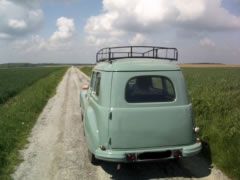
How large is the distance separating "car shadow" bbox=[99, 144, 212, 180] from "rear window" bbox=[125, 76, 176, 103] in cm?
134

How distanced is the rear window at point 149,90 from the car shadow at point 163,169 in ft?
4.40

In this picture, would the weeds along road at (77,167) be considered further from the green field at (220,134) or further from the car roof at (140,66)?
the car roof at (140,66)

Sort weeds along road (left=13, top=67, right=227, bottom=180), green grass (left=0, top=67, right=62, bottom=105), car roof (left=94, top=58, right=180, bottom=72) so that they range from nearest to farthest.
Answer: car roof (left=94, top=58, right=180, bottom=72) < weeds along road (left=13, top=67, right=227, bottom=180) < green grass (left=0, top=67, right=62, bottom=105)

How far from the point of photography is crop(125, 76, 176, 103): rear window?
5.77m

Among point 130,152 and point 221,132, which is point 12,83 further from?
point 130,152

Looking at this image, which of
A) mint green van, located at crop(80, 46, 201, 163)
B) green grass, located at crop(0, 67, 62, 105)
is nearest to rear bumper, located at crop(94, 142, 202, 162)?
mint green van, located at crop(80, 46, 201, 163)

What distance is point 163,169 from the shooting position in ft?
20.5

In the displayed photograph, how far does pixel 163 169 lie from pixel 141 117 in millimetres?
1338

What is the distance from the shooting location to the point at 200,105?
983 cm

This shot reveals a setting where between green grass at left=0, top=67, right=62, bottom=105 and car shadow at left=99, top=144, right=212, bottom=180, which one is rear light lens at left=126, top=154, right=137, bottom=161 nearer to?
car shadow at left=99, top=144, right=212, bottom=180

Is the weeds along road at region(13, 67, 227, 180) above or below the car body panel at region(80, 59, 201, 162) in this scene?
below

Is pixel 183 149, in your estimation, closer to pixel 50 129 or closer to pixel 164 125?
pixel 164 125

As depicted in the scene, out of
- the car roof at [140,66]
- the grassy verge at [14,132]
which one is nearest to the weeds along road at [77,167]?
the grassy verge at [14,132]

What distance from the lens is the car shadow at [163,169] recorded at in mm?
5934
